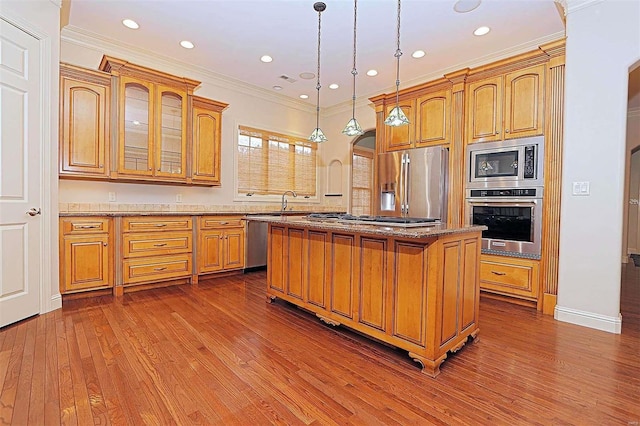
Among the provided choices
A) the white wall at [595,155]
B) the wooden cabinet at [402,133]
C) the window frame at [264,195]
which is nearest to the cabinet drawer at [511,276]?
the white wall at [595,155]

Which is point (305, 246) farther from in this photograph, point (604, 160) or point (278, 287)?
point (604, 160)

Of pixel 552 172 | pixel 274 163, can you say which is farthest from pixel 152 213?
pixel 552 172

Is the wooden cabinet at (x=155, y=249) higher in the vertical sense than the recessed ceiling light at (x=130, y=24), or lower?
lower

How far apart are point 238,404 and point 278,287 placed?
1.58 metres

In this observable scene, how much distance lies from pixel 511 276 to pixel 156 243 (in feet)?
13.3

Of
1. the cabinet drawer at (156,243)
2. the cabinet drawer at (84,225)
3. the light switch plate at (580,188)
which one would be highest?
the light switch plate at (580,188)

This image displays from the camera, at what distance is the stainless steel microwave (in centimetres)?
328

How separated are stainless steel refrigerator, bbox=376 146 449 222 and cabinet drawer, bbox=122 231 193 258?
2743 mm

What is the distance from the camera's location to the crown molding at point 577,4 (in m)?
2.70

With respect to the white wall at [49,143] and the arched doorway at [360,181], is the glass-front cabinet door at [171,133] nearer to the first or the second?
the white wall at [49,143]

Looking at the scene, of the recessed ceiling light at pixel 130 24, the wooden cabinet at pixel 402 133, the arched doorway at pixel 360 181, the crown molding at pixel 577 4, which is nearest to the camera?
the crown molding at pixel 577 4

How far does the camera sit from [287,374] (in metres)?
1.92

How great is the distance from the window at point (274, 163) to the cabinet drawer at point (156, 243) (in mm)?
1451

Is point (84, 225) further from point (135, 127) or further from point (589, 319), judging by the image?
point (589, 319)
